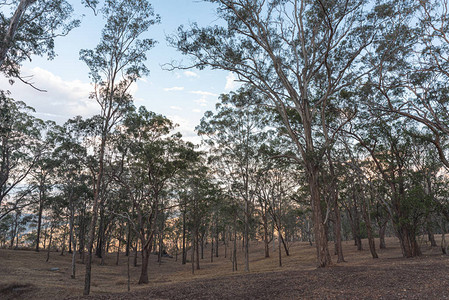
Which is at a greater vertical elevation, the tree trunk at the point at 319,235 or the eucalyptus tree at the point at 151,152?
the eucalyptus tree at the point at 151,152

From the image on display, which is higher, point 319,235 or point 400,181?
point 400,181

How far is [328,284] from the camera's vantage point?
389 inches

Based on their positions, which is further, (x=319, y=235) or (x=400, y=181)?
(x=400, y=181)

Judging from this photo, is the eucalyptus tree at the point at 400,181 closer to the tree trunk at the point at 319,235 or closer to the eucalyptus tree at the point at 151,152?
the tree trunk at the point at 319,235

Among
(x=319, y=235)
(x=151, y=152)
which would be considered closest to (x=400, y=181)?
(x=319, y=235)

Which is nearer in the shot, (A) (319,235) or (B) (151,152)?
(A) (319,235)

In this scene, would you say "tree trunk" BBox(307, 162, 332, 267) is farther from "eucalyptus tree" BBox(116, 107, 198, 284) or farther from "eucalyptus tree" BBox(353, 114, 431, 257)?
"eucalyptus tree" BBox(116, 107, 198, 284)

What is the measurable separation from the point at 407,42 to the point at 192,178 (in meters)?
24.7

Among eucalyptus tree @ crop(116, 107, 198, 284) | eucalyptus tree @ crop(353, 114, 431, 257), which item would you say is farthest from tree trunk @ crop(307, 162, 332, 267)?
eucalyptus tree @ crop(116, 107, 198, 284)

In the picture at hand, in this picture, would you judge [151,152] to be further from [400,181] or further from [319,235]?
[400,181]

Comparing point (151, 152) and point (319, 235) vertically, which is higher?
point (151, 152)

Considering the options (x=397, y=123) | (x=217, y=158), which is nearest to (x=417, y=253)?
(x=397, y=123)

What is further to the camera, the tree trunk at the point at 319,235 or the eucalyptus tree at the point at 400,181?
the eucalyptus tree at the point at 400,181

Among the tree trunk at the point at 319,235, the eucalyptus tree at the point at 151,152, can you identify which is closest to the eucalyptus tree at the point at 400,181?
the tree trunk at the point at 319,235
